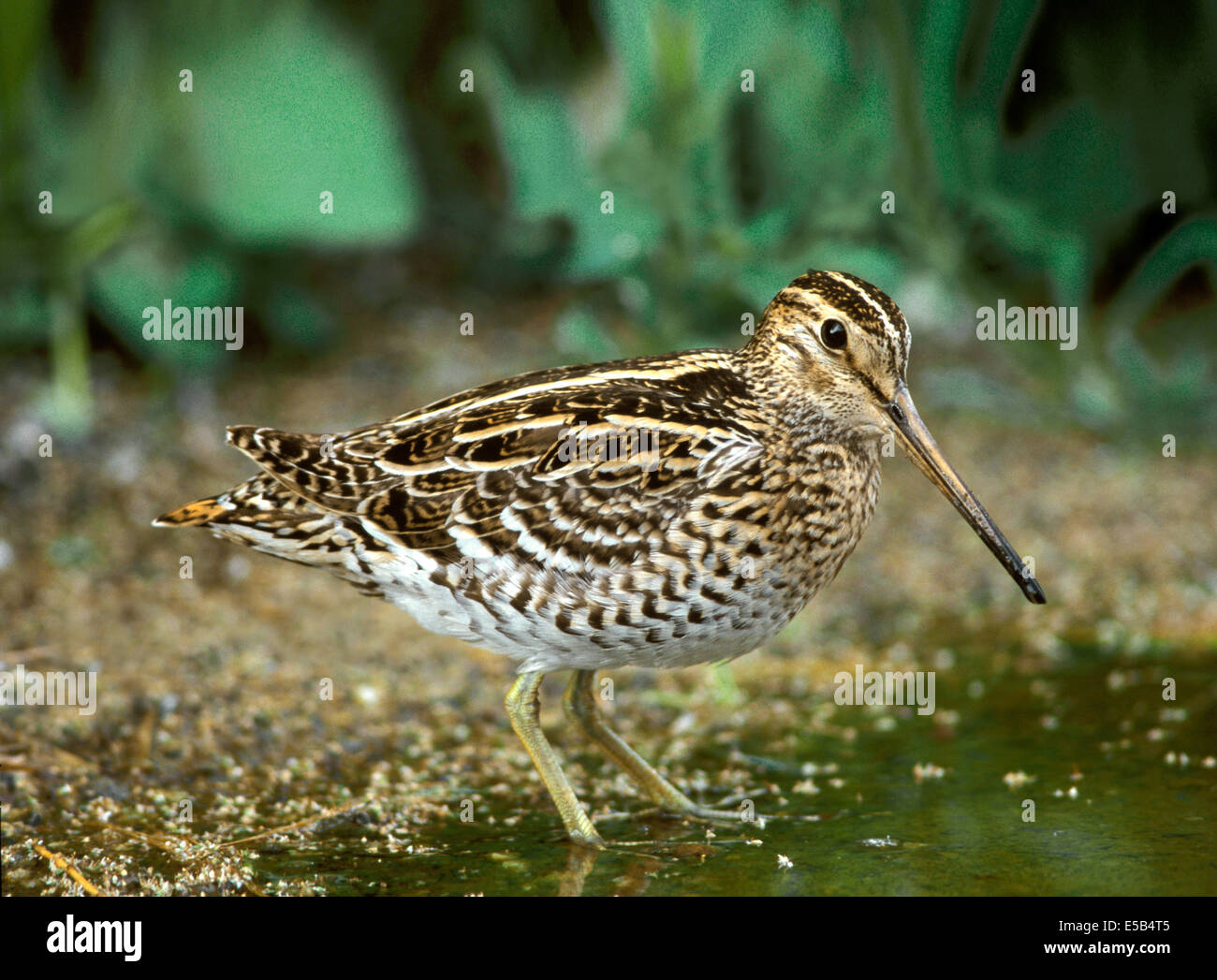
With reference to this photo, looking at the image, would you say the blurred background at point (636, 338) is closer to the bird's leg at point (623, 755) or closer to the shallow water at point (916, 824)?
the shallow water at point (916, 824)

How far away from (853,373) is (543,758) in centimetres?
135

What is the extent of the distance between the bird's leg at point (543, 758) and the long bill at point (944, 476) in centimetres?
120

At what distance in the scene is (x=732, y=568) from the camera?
4.04 meters

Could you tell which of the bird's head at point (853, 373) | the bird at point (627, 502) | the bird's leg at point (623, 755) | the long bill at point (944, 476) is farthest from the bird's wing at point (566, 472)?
the bird's leg at point (623, 755)

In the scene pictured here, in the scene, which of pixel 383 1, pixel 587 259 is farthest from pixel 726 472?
pixel 383 1

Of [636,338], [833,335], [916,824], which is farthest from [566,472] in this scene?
[636,338]

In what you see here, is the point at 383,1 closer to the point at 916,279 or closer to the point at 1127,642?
the point at 916,279

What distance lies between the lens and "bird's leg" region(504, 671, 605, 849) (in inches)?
163

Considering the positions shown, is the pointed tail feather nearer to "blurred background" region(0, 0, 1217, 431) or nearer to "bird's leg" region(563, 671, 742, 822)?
"bird's leg" region(563, 671, 742, 822)

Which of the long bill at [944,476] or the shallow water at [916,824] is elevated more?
the long bill at [944,476]

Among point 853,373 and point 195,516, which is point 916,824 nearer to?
point 853,373

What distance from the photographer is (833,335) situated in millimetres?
4188

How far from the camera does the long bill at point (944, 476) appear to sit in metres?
4.17

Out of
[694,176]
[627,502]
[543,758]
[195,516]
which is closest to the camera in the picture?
[627,502]
